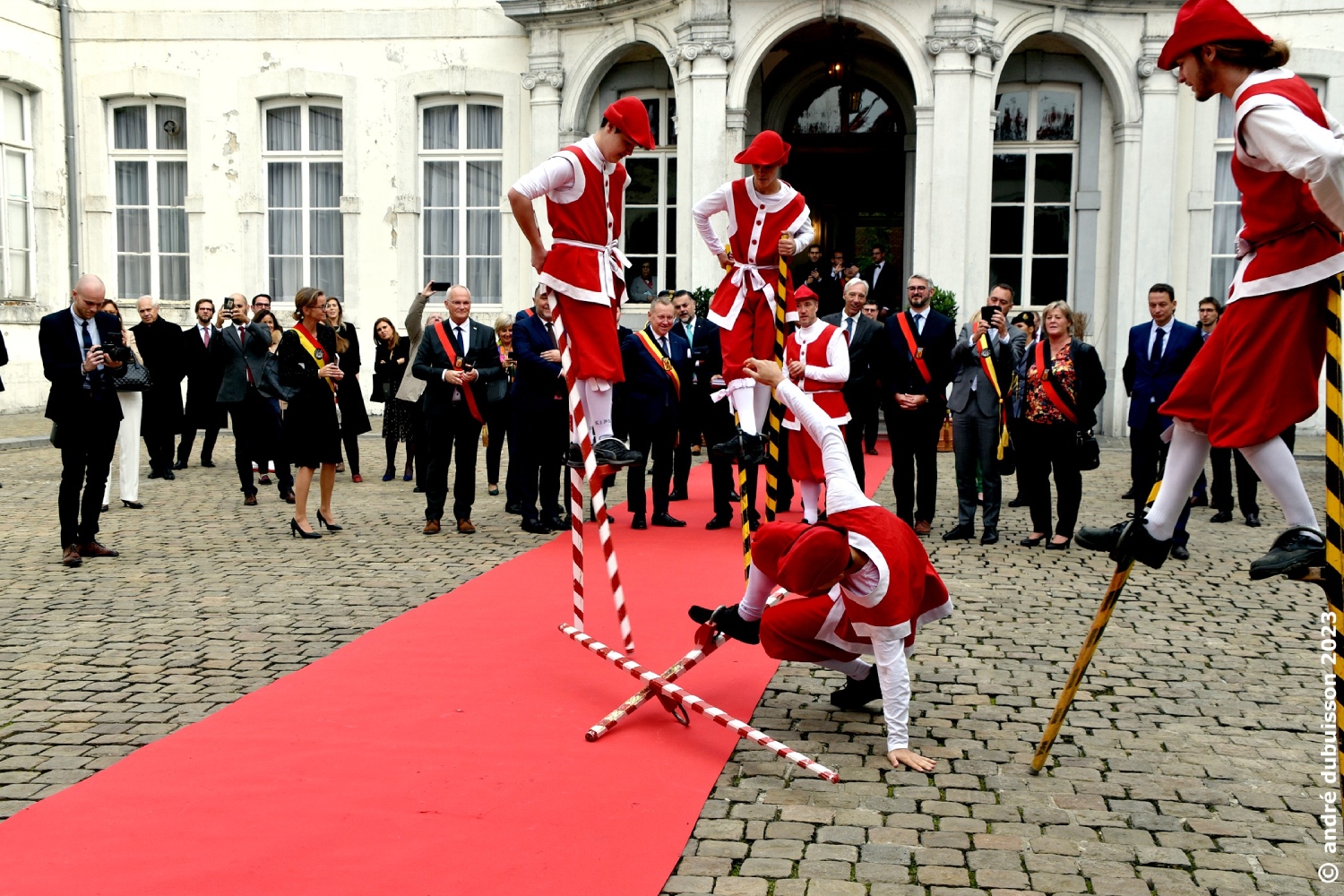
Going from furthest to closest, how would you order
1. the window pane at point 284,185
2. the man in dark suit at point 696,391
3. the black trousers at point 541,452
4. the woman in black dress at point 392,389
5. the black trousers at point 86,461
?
the window pane at point 284,185 < the woman in black dress at point 392,389 < the man in dark suit at point 696,391 < the black trousers at point 541,452 < the black trousers at point 86,461

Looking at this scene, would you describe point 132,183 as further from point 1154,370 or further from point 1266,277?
point 1266,277

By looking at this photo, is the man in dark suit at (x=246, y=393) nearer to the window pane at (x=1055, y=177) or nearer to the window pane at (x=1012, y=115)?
the window pane at (x=1012, y=115)

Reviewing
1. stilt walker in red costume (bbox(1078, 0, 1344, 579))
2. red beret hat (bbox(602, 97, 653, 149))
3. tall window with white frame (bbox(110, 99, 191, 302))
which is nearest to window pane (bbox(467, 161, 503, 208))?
tall window with white frame (bbox(110, 99, 191, 302))

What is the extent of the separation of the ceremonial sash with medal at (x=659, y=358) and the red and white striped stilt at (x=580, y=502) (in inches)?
156

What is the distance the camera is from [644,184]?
19391 millimetres

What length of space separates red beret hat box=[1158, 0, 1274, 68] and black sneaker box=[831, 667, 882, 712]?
2620mm

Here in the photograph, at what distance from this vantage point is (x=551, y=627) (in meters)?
6.55

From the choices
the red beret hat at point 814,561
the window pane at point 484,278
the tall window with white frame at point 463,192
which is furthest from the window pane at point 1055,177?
the red beret hat at point 814,561

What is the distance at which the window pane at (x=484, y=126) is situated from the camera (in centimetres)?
1975

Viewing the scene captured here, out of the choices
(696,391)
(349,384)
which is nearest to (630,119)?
(696,391)

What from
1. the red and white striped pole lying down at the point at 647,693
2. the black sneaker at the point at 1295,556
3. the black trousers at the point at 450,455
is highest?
the black sneaker at the point at 1295,556

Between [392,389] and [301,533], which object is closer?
[301,533]

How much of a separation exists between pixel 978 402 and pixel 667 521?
2.65 meters

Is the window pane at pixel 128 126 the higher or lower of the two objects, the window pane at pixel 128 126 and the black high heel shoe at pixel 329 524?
the higher
